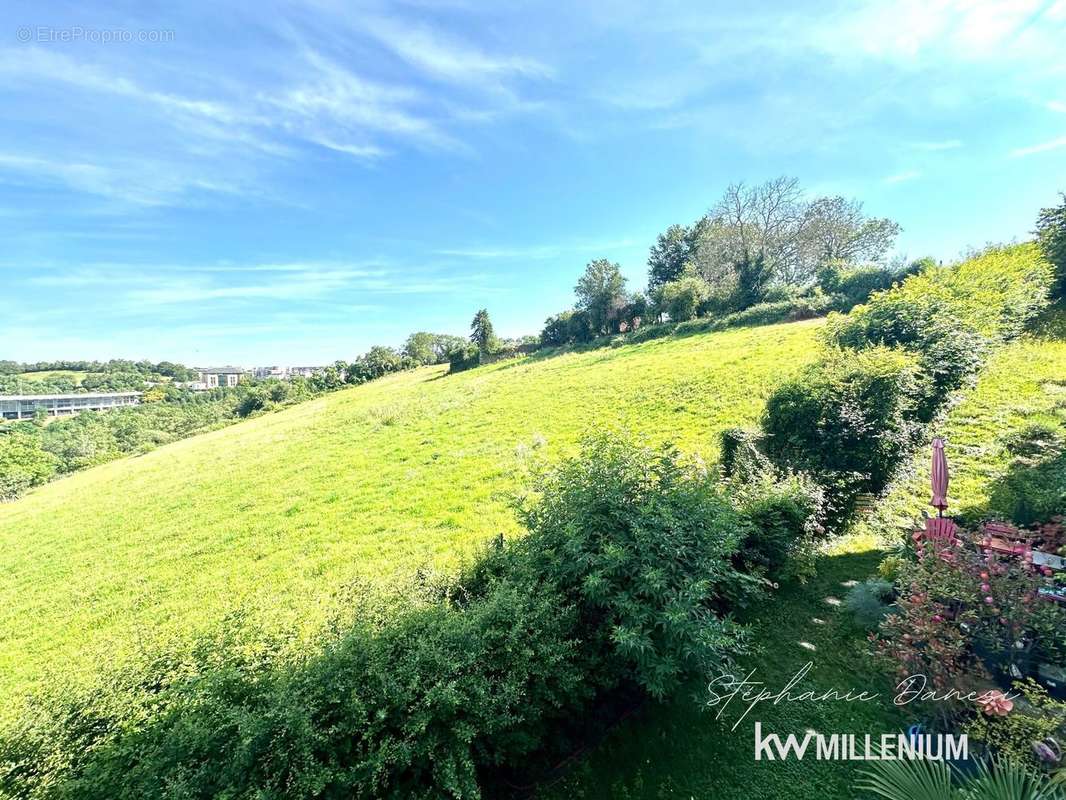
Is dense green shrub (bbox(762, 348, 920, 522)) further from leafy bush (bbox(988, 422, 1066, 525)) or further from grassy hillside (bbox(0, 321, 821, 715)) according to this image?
grassy hillside (bbox(0, 321, 821, 715))

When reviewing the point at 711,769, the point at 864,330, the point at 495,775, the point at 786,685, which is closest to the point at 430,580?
the point at 495,775

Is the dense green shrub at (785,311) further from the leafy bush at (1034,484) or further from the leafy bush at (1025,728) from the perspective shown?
Answer: the leafy bush at (1025,728)

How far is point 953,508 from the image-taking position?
6105mm

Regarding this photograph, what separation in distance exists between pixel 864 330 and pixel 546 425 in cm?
893

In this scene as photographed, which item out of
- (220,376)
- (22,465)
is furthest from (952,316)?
(220,376)

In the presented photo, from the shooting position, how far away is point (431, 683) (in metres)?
2.84

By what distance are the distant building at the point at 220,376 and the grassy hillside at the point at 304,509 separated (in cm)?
12158

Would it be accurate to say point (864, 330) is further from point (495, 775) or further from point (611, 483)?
point (495, 775)

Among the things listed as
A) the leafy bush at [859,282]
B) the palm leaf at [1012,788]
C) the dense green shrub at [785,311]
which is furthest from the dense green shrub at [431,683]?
the leafy bush at [859,282]

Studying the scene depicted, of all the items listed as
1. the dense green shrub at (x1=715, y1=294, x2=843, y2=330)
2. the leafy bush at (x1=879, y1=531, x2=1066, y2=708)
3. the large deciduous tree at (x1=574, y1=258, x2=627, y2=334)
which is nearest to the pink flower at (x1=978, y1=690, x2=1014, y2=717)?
the leafy bush at (x1=879, y1=531, x2=1066, y2=708)

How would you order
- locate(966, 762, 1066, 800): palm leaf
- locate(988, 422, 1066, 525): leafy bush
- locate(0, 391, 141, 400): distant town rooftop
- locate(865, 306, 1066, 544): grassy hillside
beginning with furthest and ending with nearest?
locate(0, 391, 141, 400): distant town rooftop → locate(865, 306, 1066, 544): grassy hillside → locate(988, 422, 1066, 525): leafy bush → locate(966, 762, 1066, 800): palm leaf

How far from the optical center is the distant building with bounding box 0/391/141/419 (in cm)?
7462

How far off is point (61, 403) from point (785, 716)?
13206 cm

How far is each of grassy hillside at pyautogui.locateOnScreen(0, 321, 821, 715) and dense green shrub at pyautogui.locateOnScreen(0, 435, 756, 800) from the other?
1.20 m
